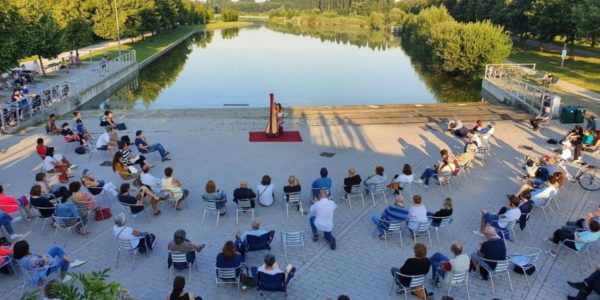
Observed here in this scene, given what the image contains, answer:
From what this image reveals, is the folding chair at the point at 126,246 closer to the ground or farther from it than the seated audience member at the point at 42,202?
closer to the ground

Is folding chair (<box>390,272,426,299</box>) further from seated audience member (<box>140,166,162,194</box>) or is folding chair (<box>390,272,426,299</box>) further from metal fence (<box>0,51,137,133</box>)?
metal fence (<box>0,51,137,133</box>)

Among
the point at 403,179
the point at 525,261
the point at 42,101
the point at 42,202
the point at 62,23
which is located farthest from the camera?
the point at 62,23

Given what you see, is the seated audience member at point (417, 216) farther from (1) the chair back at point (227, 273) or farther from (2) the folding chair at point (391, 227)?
(1) the chair back at point (227, 273)

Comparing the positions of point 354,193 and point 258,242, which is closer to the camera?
point 258,242

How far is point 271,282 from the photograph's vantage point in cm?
778

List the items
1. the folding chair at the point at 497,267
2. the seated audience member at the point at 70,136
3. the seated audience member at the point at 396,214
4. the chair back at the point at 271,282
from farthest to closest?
the seated audience member at the point at 70,136
the seated audience member at the point at 396,214
the folding chair at the point at 497,267
the chair back at the point at 271,282

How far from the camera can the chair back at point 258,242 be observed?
29.7 ft

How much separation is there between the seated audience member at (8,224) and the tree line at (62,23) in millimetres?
11092

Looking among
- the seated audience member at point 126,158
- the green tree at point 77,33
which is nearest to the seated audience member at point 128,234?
the seated audience member at point 126,158

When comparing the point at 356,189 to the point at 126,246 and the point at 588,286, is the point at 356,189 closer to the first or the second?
the point at 588,286

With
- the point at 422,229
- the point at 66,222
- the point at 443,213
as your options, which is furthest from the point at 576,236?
the point at 66,222

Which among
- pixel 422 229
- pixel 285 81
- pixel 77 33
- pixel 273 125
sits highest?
pixel 77 33

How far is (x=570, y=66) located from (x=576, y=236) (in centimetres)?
3361

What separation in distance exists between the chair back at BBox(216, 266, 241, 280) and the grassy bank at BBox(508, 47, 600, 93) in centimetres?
2729
